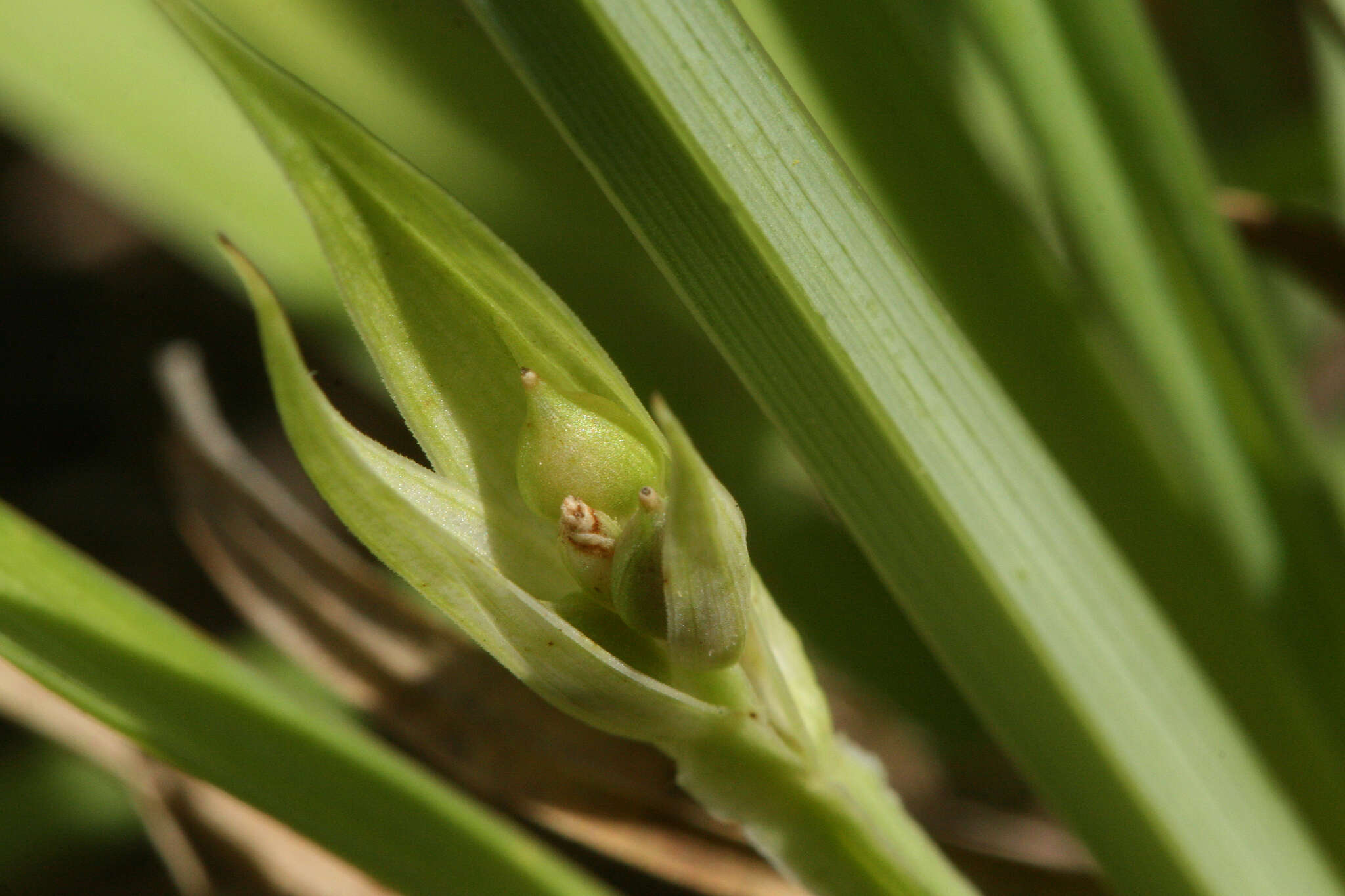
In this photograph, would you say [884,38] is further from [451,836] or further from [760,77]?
[451,836]

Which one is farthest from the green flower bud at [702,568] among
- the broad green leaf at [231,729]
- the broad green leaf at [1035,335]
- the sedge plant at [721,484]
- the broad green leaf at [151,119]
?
the broad green leaf at [151,119]

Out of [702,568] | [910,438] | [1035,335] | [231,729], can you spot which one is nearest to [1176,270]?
[1035,335]

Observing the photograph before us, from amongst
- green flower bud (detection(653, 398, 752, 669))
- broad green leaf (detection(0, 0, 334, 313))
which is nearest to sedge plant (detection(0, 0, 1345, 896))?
green flower bud (detection(653, 398, 752, 669))

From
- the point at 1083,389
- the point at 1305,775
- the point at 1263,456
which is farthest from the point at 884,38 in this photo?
the point at 1305,775

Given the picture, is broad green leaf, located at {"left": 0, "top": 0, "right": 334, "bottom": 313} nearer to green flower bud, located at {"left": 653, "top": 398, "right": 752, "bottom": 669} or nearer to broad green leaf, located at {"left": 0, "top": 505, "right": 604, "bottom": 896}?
broad green leaf, located at {"left": 0, "top": 505, "right": 604, "bottom": 896}

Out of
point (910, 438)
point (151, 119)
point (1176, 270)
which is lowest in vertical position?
point (1176, 270)

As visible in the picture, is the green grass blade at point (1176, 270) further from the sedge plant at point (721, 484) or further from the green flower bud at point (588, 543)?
the green flower bud at point (588, 543)

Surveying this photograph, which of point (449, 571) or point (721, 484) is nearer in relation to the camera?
point (449, 571)

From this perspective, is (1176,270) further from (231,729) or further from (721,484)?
(231,729)
